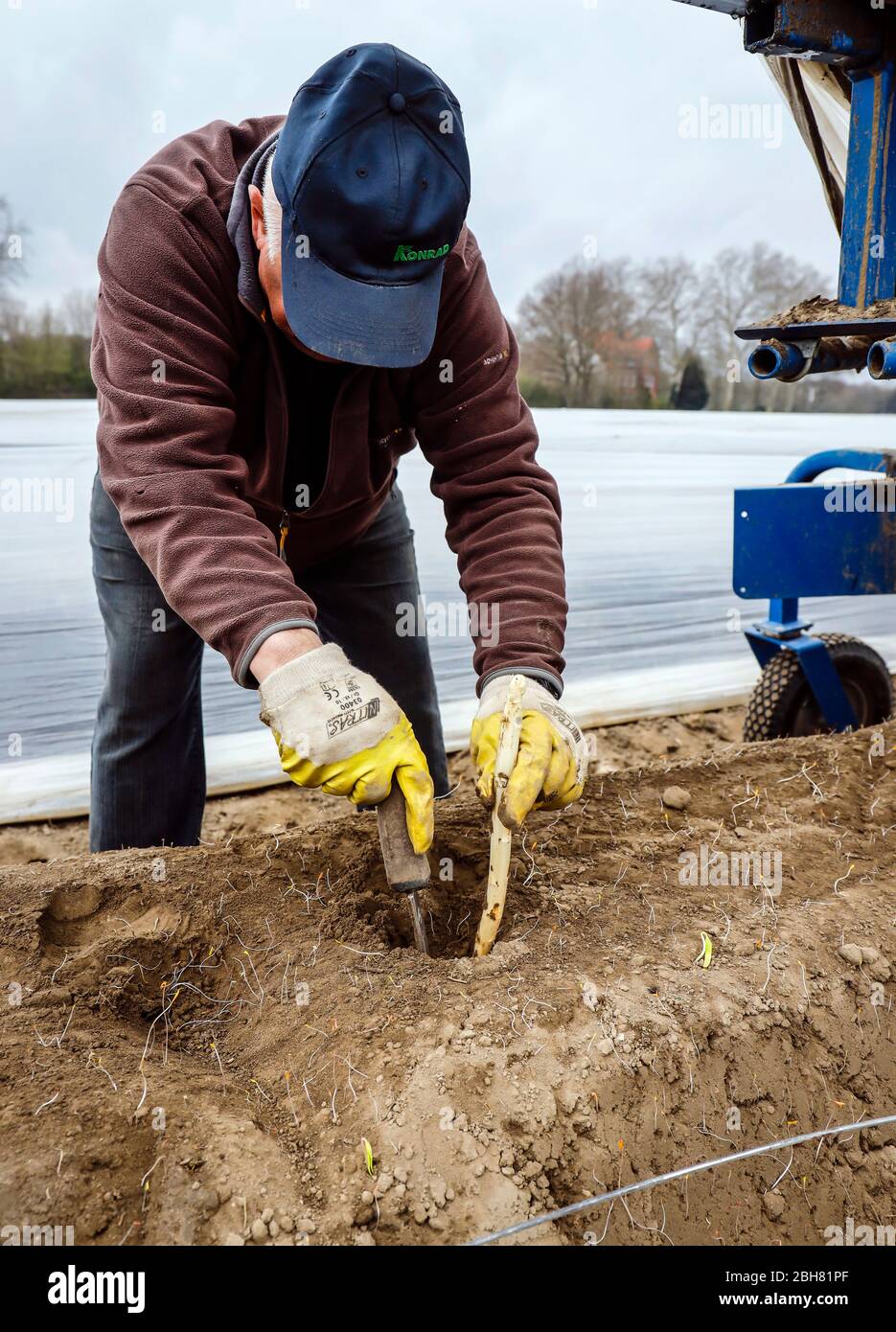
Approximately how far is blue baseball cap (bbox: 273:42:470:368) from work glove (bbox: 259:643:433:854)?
0.51 m

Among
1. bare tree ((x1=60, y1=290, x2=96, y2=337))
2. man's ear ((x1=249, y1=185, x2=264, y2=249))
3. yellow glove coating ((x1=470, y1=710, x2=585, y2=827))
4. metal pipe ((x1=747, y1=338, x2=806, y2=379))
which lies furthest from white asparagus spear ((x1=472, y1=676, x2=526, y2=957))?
bare tree ((x1=60, y1=290, x2=96, y2=337))

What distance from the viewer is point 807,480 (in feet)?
10.6

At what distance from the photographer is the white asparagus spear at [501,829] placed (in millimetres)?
1689

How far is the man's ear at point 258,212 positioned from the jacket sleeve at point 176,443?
0.33 ft

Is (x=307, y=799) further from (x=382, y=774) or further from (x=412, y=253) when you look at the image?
(x=412, y=253)

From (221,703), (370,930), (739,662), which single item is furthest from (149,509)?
(739,662)

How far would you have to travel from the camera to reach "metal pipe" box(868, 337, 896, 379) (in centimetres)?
205

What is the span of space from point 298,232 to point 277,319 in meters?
0.21

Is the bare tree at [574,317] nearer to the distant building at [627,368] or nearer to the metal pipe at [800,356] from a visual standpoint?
the distant building at [627,368]

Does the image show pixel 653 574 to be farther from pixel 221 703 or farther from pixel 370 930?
pixel 370 930

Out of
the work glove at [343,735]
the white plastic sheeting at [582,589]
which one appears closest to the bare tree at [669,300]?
the white plastic sheeting at [582,589]

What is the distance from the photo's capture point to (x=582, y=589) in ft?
14.0

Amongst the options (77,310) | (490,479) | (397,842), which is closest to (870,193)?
(490,479)
